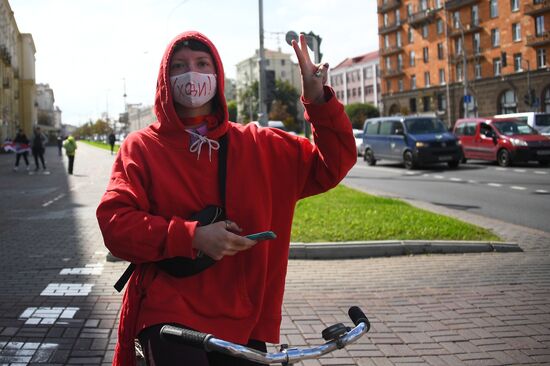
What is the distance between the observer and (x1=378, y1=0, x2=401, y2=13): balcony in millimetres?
77500

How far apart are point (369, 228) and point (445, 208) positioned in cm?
402

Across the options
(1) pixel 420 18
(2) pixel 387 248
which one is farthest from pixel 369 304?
(1) pixel 420 18

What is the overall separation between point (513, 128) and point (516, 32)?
136 feet

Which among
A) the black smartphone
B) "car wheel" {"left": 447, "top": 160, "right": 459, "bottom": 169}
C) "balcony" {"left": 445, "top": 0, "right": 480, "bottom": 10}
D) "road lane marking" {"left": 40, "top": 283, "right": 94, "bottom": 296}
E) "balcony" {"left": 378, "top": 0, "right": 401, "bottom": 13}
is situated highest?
"balcony" {"left": 378, "top": 0, "right": 401, "bottom": 13}

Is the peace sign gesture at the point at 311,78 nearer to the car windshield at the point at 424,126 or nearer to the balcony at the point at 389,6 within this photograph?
the car windshield at the point at 424,126

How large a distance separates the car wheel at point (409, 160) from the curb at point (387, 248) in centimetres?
1490

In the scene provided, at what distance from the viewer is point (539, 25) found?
184 feet

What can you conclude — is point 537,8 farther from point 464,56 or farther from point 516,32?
point 464,56

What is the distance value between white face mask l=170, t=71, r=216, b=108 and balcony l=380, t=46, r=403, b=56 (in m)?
80.1

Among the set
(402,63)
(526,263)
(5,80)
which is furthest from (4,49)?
(526,263)

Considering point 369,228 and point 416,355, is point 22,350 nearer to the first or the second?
point 416,355

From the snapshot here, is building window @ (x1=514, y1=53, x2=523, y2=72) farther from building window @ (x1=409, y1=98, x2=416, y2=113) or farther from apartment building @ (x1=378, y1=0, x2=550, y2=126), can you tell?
building window @ (x1=409, y1=98, x2=416, y2=113)

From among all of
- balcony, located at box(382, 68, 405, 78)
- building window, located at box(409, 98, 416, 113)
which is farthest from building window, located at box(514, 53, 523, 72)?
balcony, located at box(382, 68, 405, 78)

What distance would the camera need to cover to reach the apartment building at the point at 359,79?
344 ft
